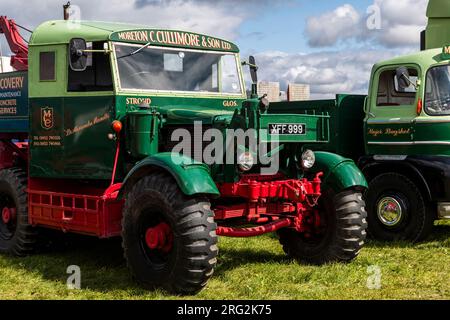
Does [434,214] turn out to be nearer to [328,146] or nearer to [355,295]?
[328,146]

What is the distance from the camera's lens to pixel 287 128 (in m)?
6.04

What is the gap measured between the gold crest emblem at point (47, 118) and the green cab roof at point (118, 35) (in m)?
0.73

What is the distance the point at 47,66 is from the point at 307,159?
3033 millimetres

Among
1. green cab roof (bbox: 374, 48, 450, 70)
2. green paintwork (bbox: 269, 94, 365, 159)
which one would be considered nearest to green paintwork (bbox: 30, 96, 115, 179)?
green paintwork (bbox: 269, 94, 365, 159)

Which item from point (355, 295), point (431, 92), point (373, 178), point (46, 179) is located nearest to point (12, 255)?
point (46, 179)

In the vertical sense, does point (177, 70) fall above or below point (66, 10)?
below

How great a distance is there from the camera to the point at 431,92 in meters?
8.30

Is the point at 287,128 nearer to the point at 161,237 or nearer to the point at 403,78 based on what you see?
the point at 161,237

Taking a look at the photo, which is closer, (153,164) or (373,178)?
(153,164)

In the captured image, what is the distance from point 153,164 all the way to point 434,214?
4291mm

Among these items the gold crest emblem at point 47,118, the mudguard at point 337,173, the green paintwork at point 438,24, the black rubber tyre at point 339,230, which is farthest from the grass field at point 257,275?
the green paintwork at point 438,24

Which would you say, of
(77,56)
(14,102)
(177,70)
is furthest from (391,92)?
(14,102)

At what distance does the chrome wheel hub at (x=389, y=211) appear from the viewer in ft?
28.0

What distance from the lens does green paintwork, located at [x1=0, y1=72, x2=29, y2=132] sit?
25.1ft
